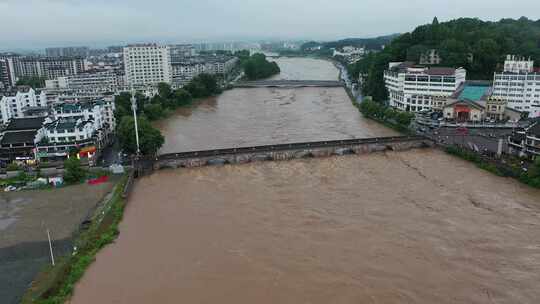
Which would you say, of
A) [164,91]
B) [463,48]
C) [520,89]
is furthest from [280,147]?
[463,48]

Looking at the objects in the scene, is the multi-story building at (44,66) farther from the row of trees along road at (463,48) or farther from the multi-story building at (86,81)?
the row of trees along road at (463,48)

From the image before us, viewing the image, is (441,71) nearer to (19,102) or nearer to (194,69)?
(19,102)

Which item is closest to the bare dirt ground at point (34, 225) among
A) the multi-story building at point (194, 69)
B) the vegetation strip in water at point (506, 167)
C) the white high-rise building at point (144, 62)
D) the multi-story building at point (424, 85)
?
the vegetation strip in water at point (506, 167)

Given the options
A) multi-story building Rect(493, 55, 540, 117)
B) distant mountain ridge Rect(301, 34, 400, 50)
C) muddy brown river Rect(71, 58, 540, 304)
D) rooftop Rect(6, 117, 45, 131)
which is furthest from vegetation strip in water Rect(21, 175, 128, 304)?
distant mountain ridge Rect(301, 34, 400, 50)

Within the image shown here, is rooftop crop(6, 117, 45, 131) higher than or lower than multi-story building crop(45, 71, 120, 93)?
lower

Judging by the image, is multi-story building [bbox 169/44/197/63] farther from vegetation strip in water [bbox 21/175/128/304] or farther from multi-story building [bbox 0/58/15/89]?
vegetation strip in water [bbox 21/175/128/304]

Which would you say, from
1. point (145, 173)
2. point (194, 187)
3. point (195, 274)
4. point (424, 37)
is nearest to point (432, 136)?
point (194, 187)
